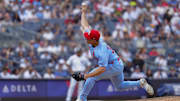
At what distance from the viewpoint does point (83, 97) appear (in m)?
8.23

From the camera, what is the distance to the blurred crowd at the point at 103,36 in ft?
50.3

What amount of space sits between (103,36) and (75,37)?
124cm

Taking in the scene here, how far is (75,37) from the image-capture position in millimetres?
16203

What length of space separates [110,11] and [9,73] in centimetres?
638

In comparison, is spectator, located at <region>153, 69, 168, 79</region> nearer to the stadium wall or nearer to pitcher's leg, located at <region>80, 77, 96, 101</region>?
the stadium wall

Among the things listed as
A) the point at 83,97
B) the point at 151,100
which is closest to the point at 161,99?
the point at 151,100

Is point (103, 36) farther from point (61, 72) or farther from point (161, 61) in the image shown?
point (161, 61)

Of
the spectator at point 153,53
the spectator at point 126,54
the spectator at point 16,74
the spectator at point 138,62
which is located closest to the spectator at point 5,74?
the spectator at point 16,74

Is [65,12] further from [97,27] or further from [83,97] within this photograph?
[83,97]

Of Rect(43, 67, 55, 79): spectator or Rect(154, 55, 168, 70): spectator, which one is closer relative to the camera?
Rect(43, 67, 55, 79): spectator

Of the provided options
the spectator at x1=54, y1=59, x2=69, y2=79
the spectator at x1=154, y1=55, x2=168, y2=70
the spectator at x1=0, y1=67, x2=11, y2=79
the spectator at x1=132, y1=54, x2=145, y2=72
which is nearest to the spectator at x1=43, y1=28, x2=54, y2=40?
the spectator at x1=54, y1=59, x2=69, y2=79

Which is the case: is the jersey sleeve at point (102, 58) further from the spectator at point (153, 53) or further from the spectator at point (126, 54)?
the spectator at point (153, 53)

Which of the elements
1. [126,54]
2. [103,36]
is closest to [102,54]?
[126,54]

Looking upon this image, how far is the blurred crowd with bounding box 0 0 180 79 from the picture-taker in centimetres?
1532
